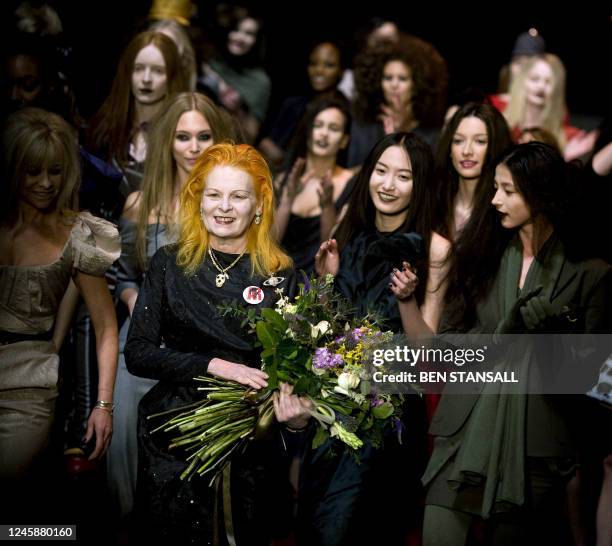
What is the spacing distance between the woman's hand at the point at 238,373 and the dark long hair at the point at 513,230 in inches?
43.5

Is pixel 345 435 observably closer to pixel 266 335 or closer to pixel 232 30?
pixel 266 335

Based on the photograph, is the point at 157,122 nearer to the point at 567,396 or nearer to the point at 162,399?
the point at 162,399

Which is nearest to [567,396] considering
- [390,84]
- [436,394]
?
[436,394]

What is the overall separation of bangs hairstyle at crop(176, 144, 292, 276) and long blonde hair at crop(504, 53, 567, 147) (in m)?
3.13

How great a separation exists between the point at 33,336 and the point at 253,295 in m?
0.99

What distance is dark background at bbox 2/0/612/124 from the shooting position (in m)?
7.88

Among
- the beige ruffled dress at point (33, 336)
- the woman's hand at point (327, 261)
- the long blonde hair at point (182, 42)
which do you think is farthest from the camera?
the long blonde hair at point (182, 42)

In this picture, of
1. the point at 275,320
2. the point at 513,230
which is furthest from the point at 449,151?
the point at 275,320

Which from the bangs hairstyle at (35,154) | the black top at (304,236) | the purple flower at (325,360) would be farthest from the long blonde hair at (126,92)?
the purple flower at (325,360)

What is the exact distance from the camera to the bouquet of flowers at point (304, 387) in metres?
4.27

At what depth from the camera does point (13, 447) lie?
183 inches

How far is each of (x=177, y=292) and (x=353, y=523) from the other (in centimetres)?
125

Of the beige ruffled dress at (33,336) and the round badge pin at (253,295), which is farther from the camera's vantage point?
the beige ruffled dress at (33,336)

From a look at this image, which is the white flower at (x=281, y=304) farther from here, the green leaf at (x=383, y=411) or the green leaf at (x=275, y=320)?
the green leaf at (x=383, y=411)
